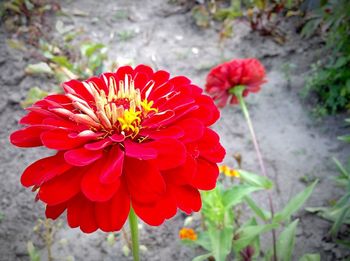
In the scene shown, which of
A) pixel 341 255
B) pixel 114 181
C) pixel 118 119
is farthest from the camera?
pixel 341 255

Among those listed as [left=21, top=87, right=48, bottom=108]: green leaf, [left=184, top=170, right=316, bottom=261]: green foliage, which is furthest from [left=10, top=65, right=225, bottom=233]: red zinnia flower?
[left=21, top=87, right=48, bottom=108]: green leaf

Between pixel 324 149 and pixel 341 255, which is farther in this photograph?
pixel 324 149

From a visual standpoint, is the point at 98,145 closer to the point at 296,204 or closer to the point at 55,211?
the point at 55,211

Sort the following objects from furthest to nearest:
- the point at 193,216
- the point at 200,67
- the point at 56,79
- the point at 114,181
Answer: the point at 200,67, the point at 56,79, the point at 193,216, the point at 114,181

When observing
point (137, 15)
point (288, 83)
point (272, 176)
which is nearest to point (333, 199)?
point (272, 176)

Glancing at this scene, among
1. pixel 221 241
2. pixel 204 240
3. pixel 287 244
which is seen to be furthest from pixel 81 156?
pixel 287 244

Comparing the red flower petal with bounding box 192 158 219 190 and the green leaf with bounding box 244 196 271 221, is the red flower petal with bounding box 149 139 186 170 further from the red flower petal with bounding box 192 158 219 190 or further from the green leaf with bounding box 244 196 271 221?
the green leaf with bounding box 244 196 271 221

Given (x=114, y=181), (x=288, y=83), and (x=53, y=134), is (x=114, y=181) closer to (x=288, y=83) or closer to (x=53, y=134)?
(x=53, y=134)
